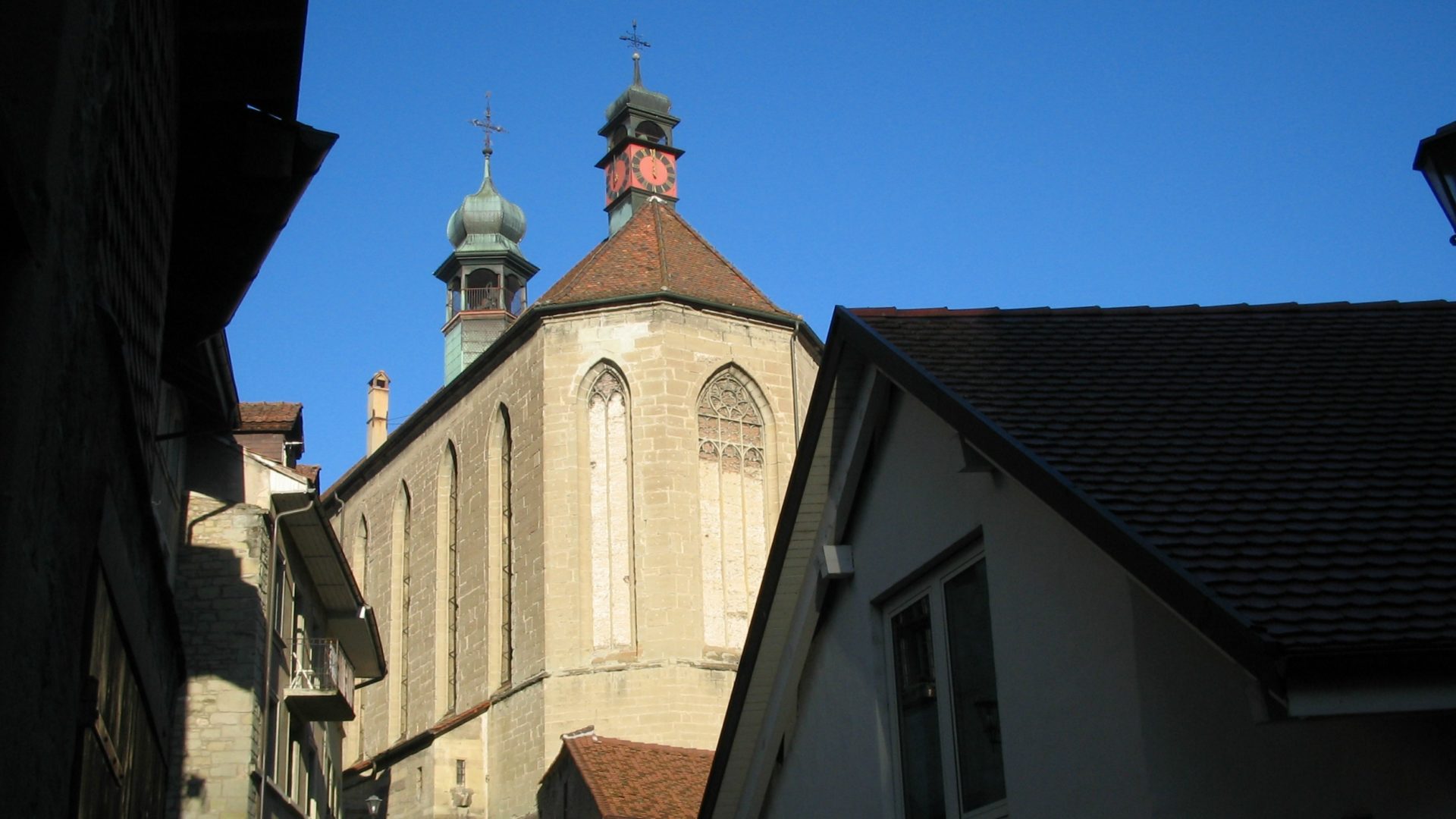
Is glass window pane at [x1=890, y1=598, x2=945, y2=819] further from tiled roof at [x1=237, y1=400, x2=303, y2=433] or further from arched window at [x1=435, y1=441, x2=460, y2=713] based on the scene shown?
arched window at [x1=435, y1=441, x2=460, y2=713]

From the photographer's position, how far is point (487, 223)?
53.9 m

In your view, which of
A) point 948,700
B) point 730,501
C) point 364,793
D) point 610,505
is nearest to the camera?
point 948,700

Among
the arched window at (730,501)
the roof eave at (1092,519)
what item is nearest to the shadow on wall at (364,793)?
the arched window at (730,501)

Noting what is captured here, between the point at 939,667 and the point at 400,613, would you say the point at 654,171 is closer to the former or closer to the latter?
the point at 400,613

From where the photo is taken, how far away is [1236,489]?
6699 millimetres

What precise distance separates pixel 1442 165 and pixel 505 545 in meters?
23.8

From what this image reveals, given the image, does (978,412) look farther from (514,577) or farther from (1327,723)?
(514,577)

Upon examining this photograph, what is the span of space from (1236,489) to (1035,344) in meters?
2.50

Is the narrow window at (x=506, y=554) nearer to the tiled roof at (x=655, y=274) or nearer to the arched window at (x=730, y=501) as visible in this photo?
the tiled roof at (x=655, y=274)

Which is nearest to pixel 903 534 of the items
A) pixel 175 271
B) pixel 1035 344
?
pixel 1035 344

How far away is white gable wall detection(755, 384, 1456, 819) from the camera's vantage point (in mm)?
5914

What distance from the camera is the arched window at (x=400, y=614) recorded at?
3641cm

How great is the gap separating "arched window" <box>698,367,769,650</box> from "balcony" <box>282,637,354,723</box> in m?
8.10

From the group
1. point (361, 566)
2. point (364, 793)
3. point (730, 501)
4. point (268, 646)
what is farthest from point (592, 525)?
point (268, 646)
